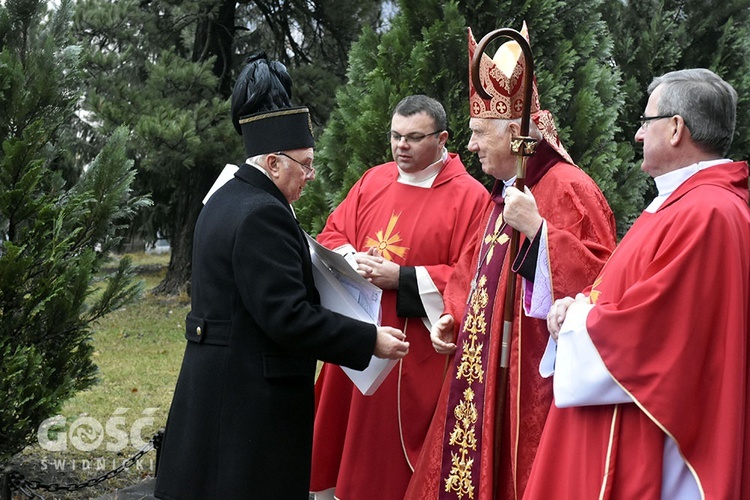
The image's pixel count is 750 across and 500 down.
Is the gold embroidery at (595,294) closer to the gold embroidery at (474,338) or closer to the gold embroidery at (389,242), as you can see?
the gold embroidery at (474,338)

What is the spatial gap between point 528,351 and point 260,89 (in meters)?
1.49

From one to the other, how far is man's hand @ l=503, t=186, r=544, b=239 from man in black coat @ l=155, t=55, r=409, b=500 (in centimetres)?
69

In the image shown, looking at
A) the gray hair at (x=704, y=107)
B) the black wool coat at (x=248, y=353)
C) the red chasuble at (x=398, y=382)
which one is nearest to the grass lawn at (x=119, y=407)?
the red chasuble at (x=398, y=382)

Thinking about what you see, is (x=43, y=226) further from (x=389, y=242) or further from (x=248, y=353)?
(x=248, y=353)

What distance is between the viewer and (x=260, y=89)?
3312mm

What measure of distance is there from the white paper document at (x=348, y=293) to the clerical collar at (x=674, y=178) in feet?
4.32

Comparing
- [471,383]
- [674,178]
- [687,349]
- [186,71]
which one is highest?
[186,71]

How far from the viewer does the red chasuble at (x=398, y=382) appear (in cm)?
423

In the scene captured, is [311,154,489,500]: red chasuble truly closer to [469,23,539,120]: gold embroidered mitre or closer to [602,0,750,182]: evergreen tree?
[469,23,539,120]: gold embroidered mitre

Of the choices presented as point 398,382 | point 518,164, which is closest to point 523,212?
point 518,164

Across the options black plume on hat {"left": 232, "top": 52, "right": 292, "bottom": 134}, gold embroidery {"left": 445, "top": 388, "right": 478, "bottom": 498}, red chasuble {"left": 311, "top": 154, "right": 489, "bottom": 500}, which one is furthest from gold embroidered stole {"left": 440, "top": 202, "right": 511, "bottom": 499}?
black plume on hat {"left": 232, "top": 52, "right": 292, "bottom": 134}

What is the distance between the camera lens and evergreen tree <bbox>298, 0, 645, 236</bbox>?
5.52m

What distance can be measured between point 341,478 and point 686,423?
2.27 metres

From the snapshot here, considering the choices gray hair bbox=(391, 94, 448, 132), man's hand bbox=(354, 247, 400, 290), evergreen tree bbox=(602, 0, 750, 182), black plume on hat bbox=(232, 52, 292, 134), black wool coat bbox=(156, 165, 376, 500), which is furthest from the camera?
evergreen tree bbox=(602, 0, 750, 182)
